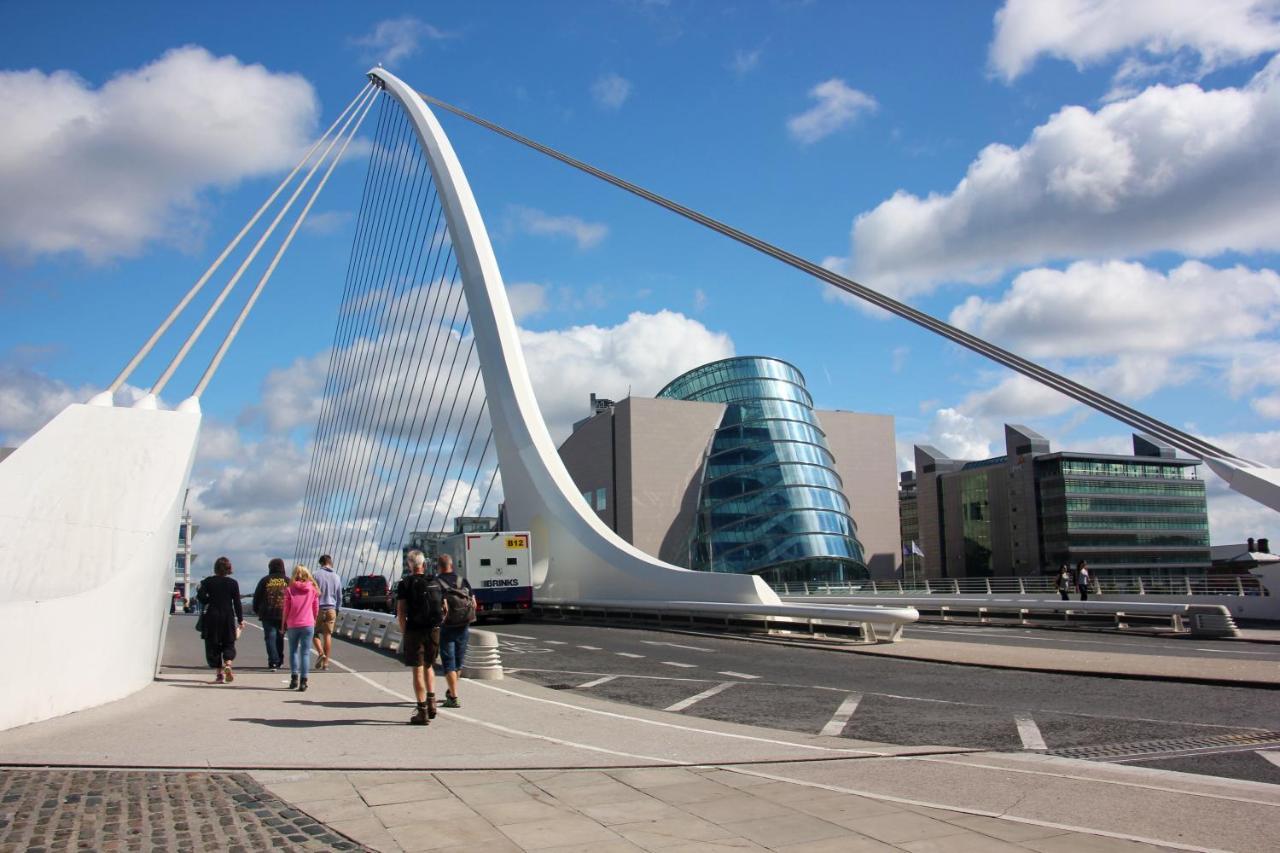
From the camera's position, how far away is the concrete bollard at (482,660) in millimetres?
12648

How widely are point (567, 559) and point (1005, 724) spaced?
76.1 ft

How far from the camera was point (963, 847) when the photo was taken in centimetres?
474

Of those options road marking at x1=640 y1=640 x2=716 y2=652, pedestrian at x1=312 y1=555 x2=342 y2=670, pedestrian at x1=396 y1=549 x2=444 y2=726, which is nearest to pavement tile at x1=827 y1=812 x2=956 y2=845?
pedestrian at x1=396 y1=549 x2=444 y2=726

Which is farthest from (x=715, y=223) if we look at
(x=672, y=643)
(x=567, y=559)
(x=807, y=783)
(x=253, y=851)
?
(x=253, y=851)

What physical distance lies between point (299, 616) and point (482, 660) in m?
2.45

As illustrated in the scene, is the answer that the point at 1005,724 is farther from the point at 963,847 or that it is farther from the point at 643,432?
the point at 643,432

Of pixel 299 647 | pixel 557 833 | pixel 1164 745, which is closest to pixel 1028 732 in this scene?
pixel 1164 745

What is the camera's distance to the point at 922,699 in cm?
1112

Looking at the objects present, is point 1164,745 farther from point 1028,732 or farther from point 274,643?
point 274,643

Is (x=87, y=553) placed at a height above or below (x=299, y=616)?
above

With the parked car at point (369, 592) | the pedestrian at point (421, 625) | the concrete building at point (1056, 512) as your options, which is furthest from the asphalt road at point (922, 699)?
the concrete building at point (1056, 512)

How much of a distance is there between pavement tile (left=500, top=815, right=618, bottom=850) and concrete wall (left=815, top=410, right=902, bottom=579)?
235ft

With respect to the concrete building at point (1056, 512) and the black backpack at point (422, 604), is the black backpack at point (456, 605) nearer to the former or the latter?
the black backpack at point (422, 604)

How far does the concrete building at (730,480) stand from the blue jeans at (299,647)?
53.3 m
